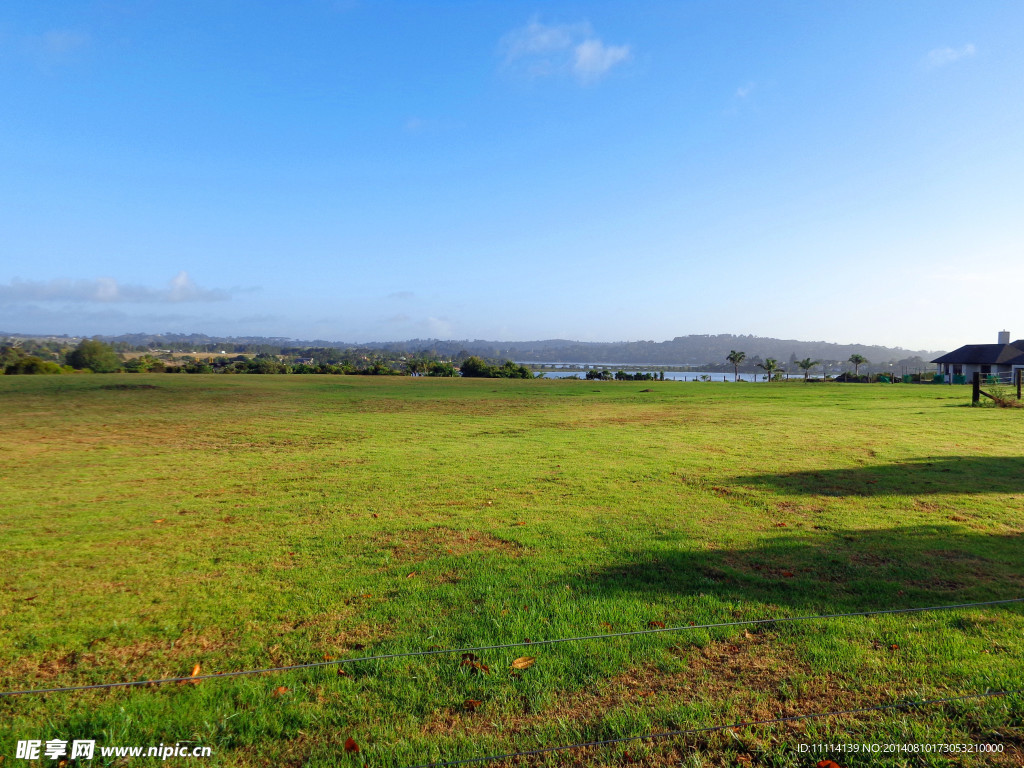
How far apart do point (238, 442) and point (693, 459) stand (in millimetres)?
13241

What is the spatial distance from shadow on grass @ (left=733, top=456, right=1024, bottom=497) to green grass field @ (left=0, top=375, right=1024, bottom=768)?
9cm

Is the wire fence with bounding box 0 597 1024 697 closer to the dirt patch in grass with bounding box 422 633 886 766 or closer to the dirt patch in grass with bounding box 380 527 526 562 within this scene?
the dirt patch in grass with bounding box 422 633 886 766

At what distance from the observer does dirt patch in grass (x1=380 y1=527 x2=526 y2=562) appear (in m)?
6.55

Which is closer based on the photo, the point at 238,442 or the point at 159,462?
the point at 159,462

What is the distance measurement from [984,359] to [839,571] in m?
87.8

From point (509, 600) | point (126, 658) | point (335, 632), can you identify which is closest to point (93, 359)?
point (126, 658)

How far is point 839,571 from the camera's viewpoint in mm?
5832

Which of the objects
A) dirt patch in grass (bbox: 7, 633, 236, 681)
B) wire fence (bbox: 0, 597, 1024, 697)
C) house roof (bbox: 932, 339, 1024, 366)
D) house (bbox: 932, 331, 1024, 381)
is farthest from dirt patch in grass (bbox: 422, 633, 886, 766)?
house roof (bbox: 932, 339, 1024, 366)

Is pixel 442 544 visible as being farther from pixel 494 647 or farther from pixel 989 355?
pixel 989 355

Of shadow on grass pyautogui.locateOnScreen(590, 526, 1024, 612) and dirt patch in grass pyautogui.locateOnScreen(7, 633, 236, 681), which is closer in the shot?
dirt patch in grass pyautogui.locateOnScreen(7, 633, 236, 681)

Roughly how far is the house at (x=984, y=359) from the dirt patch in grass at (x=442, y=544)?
82.3 m

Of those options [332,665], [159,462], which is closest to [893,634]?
[332,665]

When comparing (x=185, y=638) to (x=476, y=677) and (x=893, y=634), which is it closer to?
(x=476, y=677)

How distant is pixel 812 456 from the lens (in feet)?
44.6
